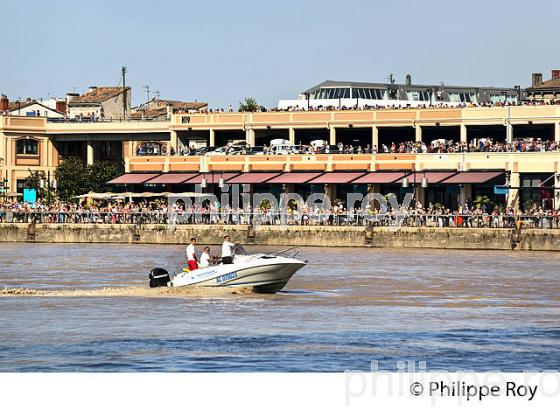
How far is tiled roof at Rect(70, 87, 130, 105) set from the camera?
148m

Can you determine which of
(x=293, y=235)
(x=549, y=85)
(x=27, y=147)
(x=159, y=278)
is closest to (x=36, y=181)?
(x=27, y=147)

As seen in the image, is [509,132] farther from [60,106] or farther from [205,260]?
[60,106]

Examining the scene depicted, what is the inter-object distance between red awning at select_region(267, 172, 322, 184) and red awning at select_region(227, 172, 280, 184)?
0.64 metres

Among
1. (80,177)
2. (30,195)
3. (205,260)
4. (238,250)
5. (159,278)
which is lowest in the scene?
(159,278)

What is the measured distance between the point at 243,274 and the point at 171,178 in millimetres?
61425

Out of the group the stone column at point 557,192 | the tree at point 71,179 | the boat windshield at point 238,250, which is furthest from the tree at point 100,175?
the boat windshield at point 238,250

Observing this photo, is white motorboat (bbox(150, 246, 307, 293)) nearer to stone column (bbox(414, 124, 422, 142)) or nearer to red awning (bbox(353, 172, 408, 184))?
red awning (bbox(353, 172, 408, 184))

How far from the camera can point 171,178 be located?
110062mm

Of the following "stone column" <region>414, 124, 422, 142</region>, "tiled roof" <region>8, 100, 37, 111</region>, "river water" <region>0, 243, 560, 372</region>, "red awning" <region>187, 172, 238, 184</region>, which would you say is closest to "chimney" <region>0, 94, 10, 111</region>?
"tiled roof" <region>8, 100, 37, 111</region>

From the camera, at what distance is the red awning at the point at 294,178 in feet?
349

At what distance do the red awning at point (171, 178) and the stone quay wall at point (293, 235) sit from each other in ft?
56.5
